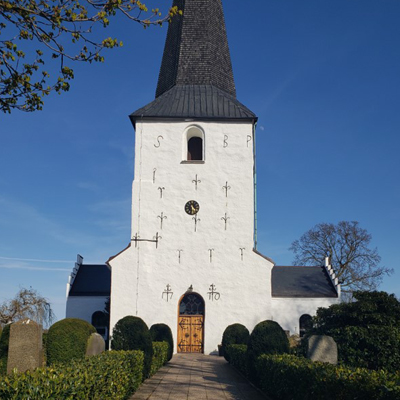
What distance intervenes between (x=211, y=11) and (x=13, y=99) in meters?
21.5

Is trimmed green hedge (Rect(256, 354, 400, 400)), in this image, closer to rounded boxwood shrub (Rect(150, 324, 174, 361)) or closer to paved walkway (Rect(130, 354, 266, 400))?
paved walkway (Rect(130, 354, 266, 400))

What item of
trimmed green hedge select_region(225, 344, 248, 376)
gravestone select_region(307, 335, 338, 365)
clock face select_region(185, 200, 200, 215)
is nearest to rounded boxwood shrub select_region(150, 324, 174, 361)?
trimmed green hedge select_region(225, 344, 248, 376)

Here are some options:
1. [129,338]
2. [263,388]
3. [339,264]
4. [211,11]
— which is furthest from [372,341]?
[339,264]

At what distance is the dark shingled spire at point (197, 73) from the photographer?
24.0 m

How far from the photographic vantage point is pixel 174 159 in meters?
23.3

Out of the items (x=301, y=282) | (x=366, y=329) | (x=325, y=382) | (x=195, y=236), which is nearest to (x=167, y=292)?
(x=195, y=236)

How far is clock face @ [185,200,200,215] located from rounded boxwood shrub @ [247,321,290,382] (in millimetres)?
9720

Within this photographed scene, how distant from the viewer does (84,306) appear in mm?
26938

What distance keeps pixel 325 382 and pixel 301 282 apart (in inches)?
844

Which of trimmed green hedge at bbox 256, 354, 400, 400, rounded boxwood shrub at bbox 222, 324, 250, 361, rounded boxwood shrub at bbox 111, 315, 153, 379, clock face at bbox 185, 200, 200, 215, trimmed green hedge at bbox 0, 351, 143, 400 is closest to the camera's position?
trimmed green hedge at bbox 0, 351, 143, 400

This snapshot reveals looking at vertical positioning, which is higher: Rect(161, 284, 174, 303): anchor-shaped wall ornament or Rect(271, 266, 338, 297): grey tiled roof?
Rect(271, 266, 338, 297): grey tiled roof

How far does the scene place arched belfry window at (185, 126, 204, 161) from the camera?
2402 centimetres

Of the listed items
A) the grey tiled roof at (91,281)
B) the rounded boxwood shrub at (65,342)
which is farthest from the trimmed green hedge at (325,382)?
the grey tiled roof at (91,281)

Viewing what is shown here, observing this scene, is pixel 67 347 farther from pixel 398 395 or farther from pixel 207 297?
pixel 398 395
